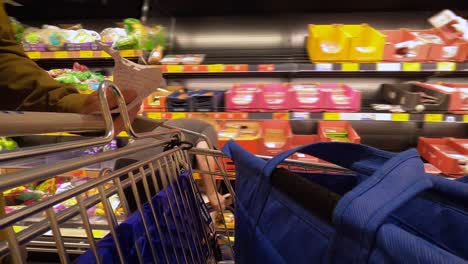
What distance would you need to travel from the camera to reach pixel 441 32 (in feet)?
6.26

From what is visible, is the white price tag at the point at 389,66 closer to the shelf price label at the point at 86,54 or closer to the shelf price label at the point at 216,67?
the shelf price label at the point at 216,67

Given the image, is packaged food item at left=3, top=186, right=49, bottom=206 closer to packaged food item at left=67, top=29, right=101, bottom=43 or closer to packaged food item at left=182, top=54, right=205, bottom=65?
packaged food item at left=67, top=29, right=101, bottom=43

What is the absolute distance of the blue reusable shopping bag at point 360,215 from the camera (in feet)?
0.93

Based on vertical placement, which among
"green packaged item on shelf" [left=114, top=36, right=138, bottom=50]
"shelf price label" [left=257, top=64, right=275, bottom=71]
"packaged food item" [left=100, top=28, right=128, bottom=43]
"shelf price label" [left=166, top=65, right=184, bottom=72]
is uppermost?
"packaged food item" [left=100, top=28, right=128, bottom=43]

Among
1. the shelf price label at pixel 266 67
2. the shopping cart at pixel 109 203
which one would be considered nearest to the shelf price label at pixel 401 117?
the shelf price label at pixel 266 67

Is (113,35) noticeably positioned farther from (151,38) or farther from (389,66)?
(389,66)

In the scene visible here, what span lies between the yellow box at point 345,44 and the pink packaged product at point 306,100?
23 centimetres

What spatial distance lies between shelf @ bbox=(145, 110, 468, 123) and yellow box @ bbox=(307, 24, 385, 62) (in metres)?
0.36

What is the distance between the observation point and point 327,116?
1.88 m

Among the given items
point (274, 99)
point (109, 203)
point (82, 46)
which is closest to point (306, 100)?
point (274, 99)

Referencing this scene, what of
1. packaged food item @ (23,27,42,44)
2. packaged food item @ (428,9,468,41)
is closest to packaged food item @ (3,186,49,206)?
packaged food item @ (23,27,42,44)

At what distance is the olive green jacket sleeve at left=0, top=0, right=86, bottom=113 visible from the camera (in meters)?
0.69

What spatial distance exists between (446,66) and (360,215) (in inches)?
77.1

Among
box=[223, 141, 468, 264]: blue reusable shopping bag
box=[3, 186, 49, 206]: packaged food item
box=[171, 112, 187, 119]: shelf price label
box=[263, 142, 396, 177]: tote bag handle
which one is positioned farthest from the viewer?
box=[3, 186, 49, 206]: packaged food item
